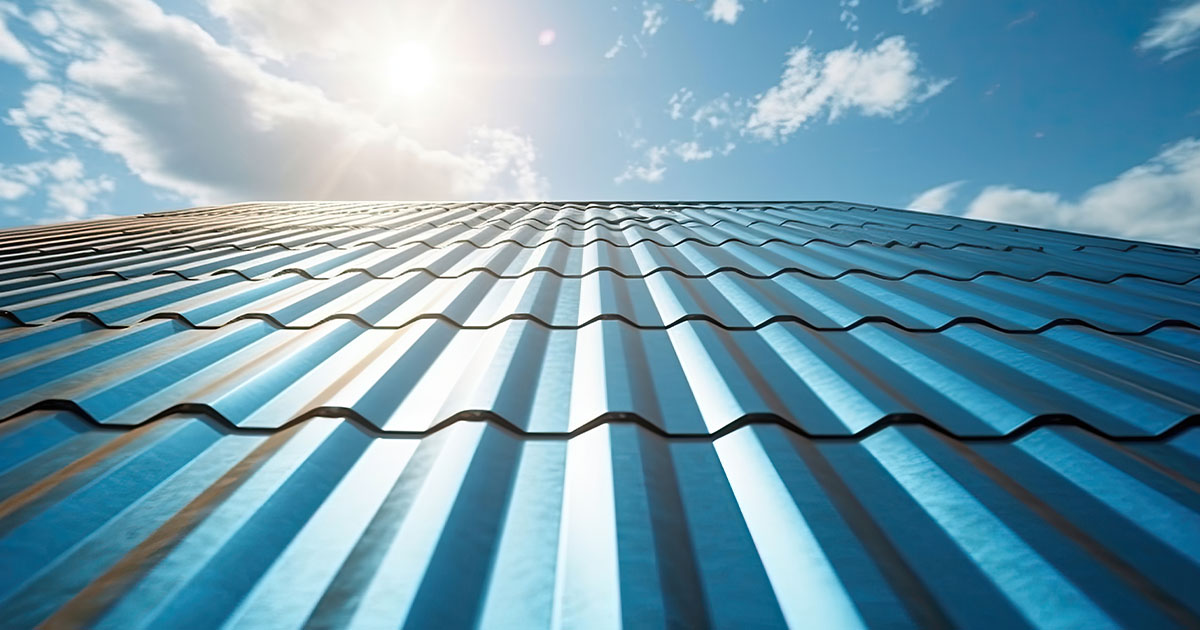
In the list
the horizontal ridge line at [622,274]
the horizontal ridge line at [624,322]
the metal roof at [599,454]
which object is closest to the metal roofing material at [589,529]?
the metal roof at [599,454]

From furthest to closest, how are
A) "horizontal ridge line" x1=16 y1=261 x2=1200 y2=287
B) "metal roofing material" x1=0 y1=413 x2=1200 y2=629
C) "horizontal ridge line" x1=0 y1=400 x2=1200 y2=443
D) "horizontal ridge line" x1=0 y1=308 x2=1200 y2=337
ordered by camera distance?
"horizontal ridge line" x1=16 y1=261 x2=1200 y2=287, "horizontal ridge line" x1=0 y1=308 x2=1200 y2=337, "horizontal ridge line" x1=0 y1=400 x2=1200 y2=443, "metal roofing material" x1=0 y1=413 x2=1200 y2=629

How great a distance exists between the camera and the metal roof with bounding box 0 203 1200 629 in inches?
30.5

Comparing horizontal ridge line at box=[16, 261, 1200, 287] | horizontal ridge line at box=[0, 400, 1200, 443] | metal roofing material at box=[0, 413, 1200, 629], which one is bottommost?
metal roofing material at box=[0, 413, 1200, 629]

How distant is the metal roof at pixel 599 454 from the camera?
0.77 meters

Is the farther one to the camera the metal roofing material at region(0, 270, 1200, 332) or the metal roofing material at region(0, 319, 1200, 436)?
the metal roofing material at region(0, 270, 1200, 332)

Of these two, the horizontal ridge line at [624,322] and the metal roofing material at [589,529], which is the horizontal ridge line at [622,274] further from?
the metal roofing material at [589,529]

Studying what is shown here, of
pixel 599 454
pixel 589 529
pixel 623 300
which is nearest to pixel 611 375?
pixel 599 454

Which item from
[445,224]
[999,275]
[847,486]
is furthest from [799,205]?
[847,486]

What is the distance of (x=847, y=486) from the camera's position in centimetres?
101

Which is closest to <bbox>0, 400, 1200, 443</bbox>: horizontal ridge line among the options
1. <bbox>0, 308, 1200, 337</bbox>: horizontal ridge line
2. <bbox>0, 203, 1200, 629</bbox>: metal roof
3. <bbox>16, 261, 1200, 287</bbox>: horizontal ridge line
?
<bbox>0, 203, 1200, 629</bbox>: metal roof

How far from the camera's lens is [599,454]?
110 cm

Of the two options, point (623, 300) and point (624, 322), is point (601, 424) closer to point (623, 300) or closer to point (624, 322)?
point (624, 322)

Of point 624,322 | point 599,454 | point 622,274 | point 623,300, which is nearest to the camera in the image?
point 599,454

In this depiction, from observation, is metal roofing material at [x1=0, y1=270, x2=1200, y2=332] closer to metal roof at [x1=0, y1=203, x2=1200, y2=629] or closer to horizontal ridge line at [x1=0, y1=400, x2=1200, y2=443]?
metal roof at [x1=0, y1=203, x2=1200, y2=629]
